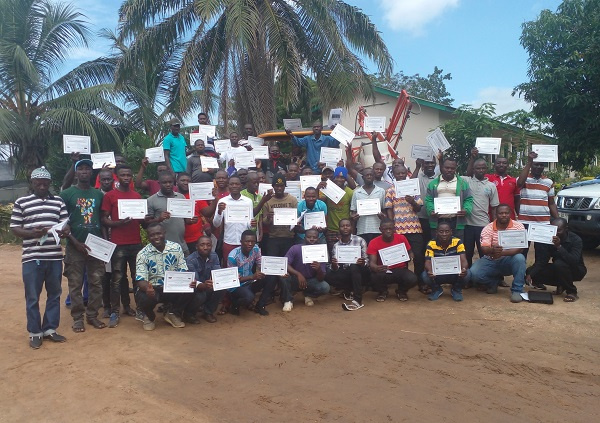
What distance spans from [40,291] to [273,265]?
2677 millimetres

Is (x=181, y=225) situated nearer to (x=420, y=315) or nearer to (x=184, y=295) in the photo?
(x=184, y=295)

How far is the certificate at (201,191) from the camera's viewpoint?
6.92 meters

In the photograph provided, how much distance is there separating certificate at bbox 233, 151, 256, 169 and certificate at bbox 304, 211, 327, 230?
62.7 inches

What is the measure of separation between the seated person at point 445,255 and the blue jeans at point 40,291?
4630 mm

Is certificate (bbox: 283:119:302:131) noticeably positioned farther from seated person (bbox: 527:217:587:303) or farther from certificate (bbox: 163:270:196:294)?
seated person (bbox: 527:217:587:303)

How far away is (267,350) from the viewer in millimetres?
5430

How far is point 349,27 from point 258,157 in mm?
5414

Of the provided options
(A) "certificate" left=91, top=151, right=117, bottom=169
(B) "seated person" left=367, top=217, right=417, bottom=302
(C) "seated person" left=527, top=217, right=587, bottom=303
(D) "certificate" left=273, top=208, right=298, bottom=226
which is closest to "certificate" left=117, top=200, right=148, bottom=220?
(A) "certificate" left=91, top=151, right=117, bottom=169

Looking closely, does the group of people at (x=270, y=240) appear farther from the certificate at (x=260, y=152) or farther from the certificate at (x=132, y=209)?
the certificate at (x=260, y=152)

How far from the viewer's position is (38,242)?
17.9ft

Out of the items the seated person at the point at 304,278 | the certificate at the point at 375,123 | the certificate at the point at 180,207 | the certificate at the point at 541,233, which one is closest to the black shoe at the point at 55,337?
the certificate at the point at 180,207

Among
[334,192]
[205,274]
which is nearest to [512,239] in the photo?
[334,192]

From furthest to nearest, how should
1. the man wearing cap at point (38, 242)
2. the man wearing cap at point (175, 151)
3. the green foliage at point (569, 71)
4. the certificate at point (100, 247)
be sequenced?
the green foliage at point (569, 71) < the man wearing cap at point (175, 151) < the certificate at point (100, 247) < the man wearing cap at point (38, 242)

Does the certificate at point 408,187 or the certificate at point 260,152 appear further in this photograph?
the certificate at point 260,152
